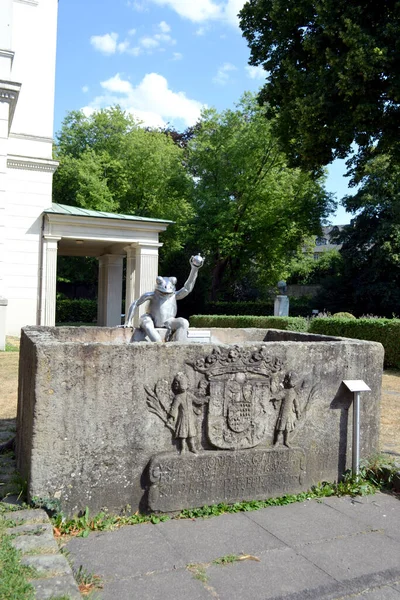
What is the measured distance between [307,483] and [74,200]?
28.5m

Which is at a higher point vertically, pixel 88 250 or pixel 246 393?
pixel 88 250

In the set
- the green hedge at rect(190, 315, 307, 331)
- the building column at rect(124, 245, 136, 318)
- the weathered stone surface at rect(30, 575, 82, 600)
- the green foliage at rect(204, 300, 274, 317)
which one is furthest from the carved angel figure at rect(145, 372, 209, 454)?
the green foliage at rect(204, 300, 274, 317)

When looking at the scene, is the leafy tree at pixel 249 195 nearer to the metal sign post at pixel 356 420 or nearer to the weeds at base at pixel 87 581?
the metal sign post at pixel 356 420

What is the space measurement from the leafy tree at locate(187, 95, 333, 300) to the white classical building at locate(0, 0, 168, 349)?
9.73 meters

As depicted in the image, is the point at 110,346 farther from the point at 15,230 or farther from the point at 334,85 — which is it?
the point at 15,230

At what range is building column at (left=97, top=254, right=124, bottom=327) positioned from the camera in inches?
893

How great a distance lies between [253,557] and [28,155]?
18448 mm

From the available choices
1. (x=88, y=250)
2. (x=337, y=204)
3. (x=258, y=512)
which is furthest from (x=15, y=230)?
(x=337, y=204)

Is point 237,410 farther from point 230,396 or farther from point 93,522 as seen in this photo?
point 93,522

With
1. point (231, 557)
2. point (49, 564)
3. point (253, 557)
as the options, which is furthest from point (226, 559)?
point (49, 564)

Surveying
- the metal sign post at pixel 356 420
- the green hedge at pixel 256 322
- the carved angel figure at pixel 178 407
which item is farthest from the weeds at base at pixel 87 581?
the green hedge at pixel 256 322

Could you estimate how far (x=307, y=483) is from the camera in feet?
14.6

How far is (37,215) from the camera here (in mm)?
18344

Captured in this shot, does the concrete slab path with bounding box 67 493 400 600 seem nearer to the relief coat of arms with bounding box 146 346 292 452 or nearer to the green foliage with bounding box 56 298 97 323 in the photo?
the relief coat of arms with bounding box 146 346 292 452
